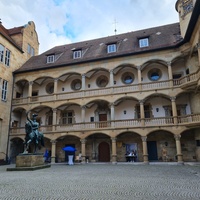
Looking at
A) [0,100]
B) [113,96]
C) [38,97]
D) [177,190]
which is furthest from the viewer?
[38,97]

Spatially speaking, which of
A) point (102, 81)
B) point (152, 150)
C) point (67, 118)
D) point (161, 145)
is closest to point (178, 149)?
point (161, 145)

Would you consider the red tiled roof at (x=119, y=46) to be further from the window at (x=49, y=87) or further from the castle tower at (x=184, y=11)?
the window at (x=49, y=87)

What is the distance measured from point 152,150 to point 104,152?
5.34 meters

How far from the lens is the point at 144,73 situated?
22.6 metres

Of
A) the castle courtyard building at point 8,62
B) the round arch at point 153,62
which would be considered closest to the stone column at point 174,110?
the round arch at point 153,62

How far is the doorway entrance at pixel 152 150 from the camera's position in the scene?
21.1 meters

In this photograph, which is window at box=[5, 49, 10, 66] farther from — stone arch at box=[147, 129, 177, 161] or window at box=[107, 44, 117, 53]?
stone arch at box=[147, 129, 177, 161]

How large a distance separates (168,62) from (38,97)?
50.8ft

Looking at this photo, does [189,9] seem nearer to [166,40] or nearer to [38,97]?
[166,40]

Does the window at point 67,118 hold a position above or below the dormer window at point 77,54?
below

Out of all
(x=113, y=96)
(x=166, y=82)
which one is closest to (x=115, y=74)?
(x=113, y=96)

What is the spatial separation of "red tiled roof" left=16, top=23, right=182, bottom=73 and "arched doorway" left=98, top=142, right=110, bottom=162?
391 inches

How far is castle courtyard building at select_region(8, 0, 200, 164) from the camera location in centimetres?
1956

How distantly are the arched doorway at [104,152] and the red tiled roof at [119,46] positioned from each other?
994cm
